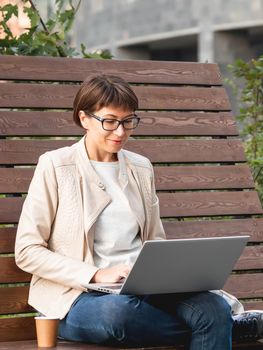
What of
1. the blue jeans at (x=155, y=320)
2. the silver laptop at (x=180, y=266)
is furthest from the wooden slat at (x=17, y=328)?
the silver laptop at (x=180, y=266)

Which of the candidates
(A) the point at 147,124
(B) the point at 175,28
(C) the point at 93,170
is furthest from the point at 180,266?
(B) the point at 175,28

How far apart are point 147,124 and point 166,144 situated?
0.13 m

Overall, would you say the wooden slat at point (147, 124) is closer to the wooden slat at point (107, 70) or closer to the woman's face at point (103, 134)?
the wooden slat at point (107, 70)

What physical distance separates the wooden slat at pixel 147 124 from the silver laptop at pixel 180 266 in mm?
1023

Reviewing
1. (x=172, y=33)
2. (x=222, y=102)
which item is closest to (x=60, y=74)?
(x=222, y=102)

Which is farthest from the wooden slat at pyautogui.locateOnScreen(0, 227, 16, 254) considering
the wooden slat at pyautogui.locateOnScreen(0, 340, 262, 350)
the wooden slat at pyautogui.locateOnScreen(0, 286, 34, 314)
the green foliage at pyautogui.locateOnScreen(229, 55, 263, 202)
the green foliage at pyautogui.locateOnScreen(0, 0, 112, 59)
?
the green foliage at pyautogui.locateOnScreen(229, 55, 263, 202)

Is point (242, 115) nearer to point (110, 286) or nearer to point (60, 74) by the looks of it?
point (60, 74)

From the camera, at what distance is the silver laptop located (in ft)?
12.9

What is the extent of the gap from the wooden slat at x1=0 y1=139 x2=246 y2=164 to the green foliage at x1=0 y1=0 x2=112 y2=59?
77 cm

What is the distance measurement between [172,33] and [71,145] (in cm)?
1609

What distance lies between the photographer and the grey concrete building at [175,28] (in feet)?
64.6

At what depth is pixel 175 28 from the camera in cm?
2067

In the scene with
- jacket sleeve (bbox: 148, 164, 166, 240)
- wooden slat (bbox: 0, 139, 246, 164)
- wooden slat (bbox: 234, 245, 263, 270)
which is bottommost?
wooden slat (bbox: 234, 245, 263, 270)

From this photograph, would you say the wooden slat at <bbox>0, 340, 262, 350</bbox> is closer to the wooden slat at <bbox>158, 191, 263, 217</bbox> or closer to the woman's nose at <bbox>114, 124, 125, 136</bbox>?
the woman's nose at <bbox>114, 124, 125, 136</bbox>
